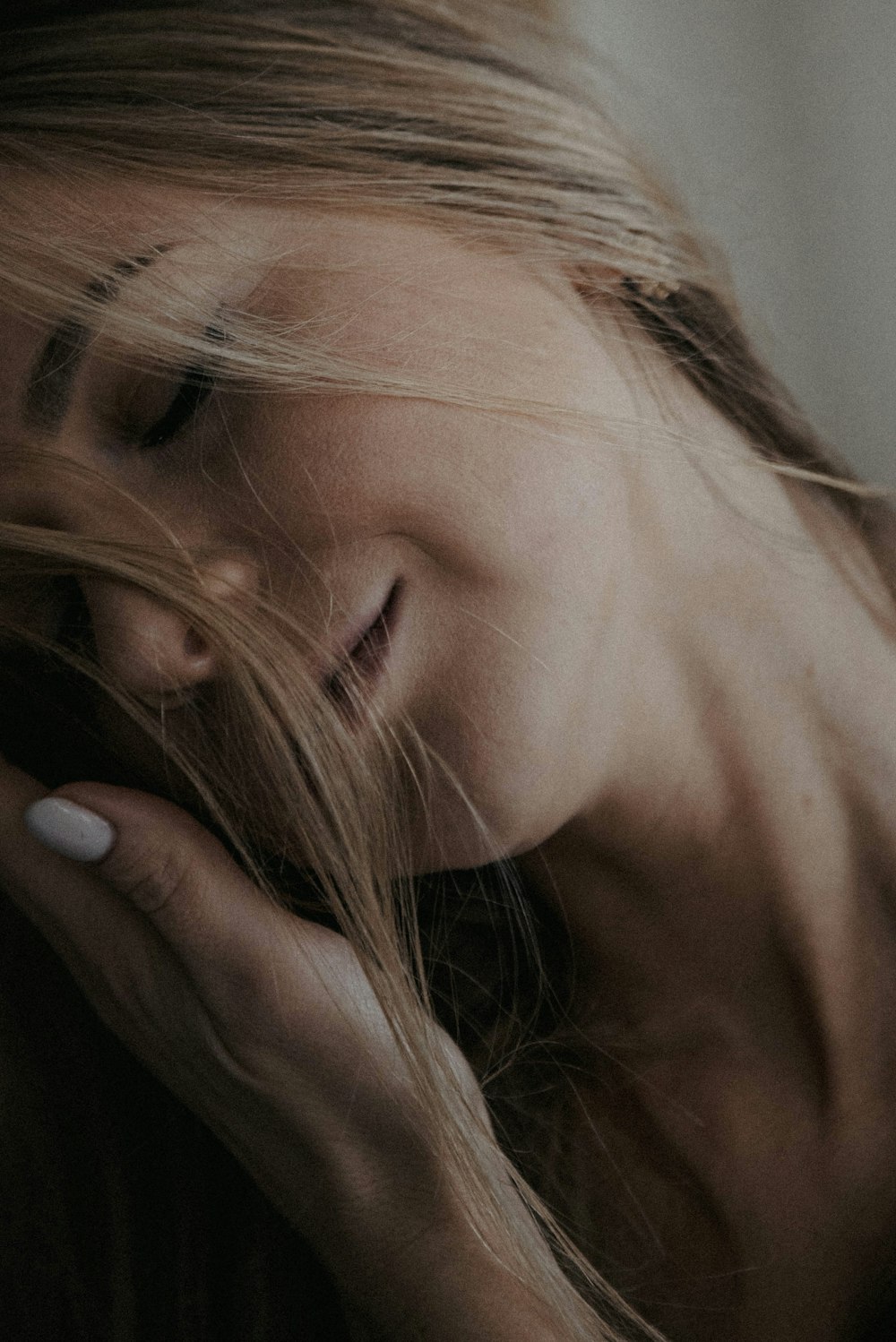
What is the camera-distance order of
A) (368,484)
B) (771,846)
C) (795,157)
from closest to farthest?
(368,484), (771,846), (795,157)

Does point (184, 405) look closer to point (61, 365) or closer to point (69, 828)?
point (61, 365)

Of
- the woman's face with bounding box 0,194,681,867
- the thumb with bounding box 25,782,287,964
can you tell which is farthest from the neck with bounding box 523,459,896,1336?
the thumb with bounding box 25,782,287,964

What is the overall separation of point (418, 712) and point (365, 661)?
46 millimetres

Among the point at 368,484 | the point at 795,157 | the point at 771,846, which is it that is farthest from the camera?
the point at 795,157

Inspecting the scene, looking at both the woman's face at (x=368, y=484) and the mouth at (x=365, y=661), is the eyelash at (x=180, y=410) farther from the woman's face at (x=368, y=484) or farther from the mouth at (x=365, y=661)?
the mouth at (x=365, y=661)

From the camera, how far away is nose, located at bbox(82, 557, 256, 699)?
26.2 inches

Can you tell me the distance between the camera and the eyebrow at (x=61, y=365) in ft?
2.08

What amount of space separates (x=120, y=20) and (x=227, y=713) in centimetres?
47

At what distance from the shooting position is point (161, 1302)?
0.89m

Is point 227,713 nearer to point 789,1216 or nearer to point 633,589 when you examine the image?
point 633,589

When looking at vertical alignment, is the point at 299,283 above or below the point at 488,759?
above

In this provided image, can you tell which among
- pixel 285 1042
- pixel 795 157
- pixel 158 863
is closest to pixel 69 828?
pixel 158 863

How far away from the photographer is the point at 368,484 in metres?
0.63

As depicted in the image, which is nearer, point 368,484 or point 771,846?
point 368,484
